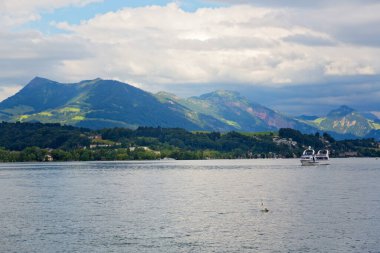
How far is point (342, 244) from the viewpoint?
83.6 metres

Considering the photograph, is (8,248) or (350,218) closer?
(8,248)

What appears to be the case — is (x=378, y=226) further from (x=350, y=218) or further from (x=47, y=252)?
(x=47, y=252)

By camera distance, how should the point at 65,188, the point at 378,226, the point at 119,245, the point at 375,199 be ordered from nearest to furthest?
the point at 119,245
the point at 378,226
the point at 375,199
the point at 65,188

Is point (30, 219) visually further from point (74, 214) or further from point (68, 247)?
point (68, 247)

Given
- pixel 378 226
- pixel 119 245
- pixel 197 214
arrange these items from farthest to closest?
pixel 197 214 < pixel 378 226 < pixel 119 245

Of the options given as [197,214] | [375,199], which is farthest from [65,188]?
[375,199]

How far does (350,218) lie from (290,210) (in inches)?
653

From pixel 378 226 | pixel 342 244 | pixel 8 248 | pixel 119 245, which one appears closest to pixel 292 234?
pixel 342 244

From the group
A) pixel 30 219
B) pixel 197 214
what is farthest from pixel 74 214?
pixel 197 214

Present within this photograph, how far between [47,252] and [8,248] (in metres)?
6.75

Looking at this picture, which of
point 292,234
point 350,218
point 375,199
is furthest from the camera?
point 375,199

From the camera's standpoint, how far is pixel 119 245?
8494cm

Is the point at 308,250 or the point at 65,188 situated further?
the point at 65,188

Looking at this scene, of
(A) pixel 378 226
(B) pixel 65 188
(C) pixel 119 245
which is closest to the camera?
(C) pixel 119 245
